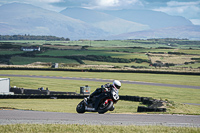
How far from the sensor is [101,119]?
1994 cm

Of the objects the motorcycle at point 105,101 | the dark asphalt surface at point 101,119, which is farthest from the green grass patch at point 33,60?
the motorcycle at point 105,101

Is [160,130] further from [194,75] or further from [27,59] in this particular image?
[27,59]

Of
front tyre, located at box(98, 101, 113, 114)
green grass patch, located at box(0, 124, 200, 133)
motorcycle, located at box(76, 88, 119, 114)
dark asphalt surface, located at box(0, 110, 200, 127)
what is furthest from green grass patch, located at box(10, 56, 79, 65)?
green grass patch, located at box(0, 124, 200, 133)

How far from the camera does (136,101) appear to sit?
39.8 meters

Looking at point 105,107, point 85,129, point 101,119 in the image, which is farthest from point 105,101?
point 101,119

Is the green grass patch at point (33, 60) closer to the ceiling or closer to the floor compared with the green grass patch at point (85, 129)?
closer to the floor

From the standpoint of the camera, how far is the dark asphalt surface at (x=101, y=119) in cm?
1845

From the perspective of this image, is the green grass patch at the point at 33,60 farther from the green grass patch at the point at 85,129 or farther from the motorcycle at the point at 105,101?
the green grass patch at the point at 85,129

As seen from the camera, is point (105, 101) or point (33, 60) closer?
point (105, 101)

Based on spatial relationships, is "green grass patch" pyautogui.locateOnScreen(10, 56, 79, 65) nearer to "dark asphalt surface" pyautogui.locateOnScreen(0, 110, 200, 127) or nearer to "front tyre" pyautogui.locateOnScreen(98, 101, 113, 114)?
"dark asphalt surface" pyautogui.locateOnScreen(0, 110, 200, 127)

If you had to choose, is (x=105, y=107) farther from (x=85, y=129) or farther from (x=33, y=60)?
(x=33, y=60)

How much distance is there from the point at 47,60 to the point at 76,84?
217ft

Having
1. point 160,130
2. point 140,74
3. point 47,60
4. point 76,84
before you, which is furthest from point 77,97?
point 47,60

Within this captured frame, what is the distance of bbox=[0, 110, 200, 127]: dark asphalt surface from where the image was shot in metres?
18.5
